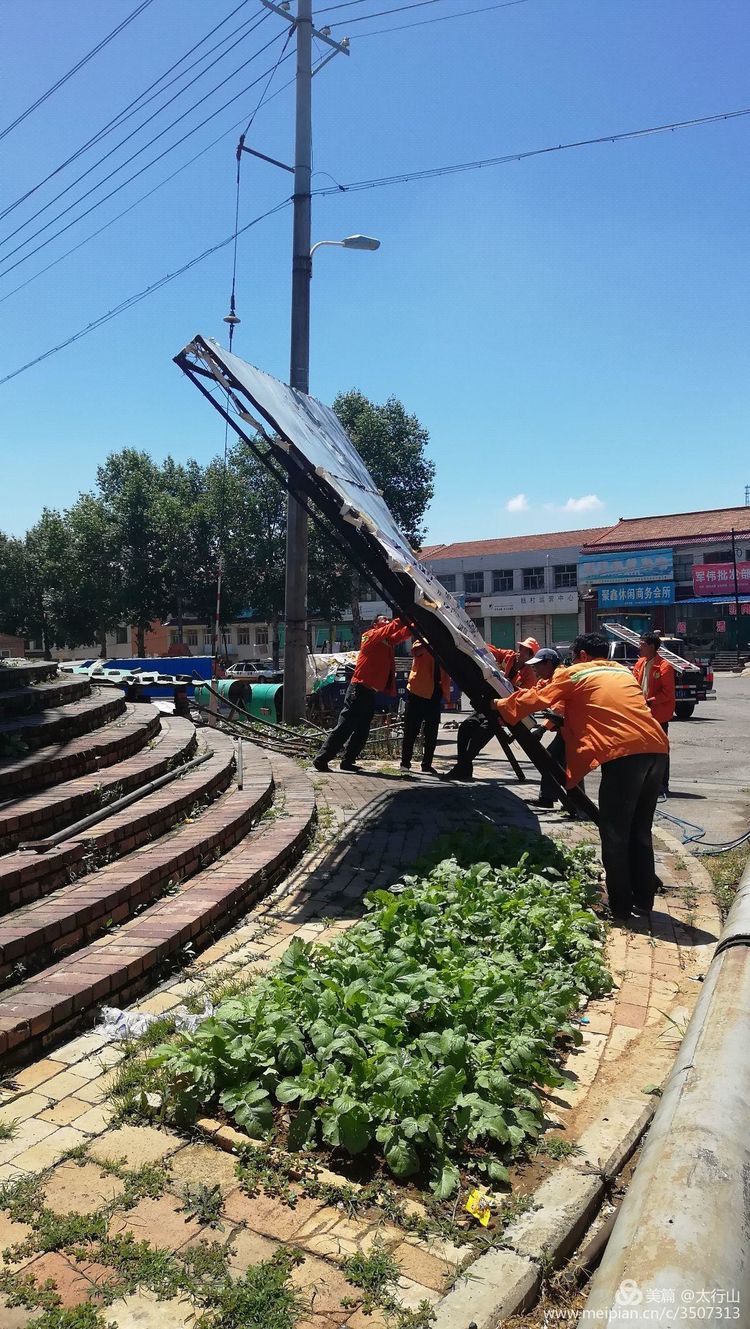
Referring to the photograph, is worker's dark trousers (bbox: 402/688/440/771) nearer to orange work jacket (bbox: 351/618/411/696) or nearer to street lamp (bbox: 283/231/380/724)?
orange work jacket (bbox: 351/618/411/696)

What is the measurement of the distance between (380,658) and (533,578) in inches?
1752

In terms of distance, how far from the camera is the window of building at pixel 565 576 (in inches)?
1970

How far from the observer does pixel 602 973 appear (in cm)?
403

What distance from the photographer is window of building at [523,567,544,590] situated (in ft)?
168

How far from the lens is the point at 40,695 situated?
637cm

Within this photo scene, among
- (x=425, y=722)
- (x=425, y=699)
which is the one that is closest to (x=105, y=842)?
(x=425, y=699)

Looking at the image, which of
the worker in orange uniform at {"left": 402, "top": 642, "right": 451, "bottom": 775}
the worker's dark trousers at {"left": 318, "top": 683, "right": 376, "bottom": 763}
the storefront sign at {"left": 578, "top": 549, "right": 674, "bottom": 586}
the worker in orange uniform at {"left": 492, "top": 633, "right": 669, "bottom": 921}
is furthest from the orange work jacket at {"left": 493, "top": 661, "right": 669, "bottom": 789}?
the storefront sign at {"left": 578, "top": 549, "right": 674, "bottom": 586}

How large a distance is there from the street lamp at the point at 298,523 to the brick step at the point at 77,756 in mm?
4025

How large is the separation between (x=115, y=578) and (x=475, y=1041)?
4077cm

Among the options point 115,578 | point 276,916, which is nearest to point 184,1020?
point 276,916

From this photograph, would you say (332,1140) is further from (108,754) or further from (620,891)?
(108,754)

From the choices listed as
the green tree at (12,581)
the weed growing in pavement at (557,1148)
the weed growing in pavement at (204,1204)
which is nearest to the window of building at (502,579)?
the green tree at (12,581)

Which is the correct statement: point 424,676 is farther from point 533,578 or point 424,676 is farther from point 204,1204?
point 533,578

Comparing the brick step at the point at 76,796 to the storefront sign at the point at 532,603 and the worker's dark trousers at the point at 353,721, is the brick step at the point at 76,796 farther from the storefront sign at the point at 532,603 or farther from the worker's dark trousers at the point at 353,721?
the storefront sign at the point at 532,603
